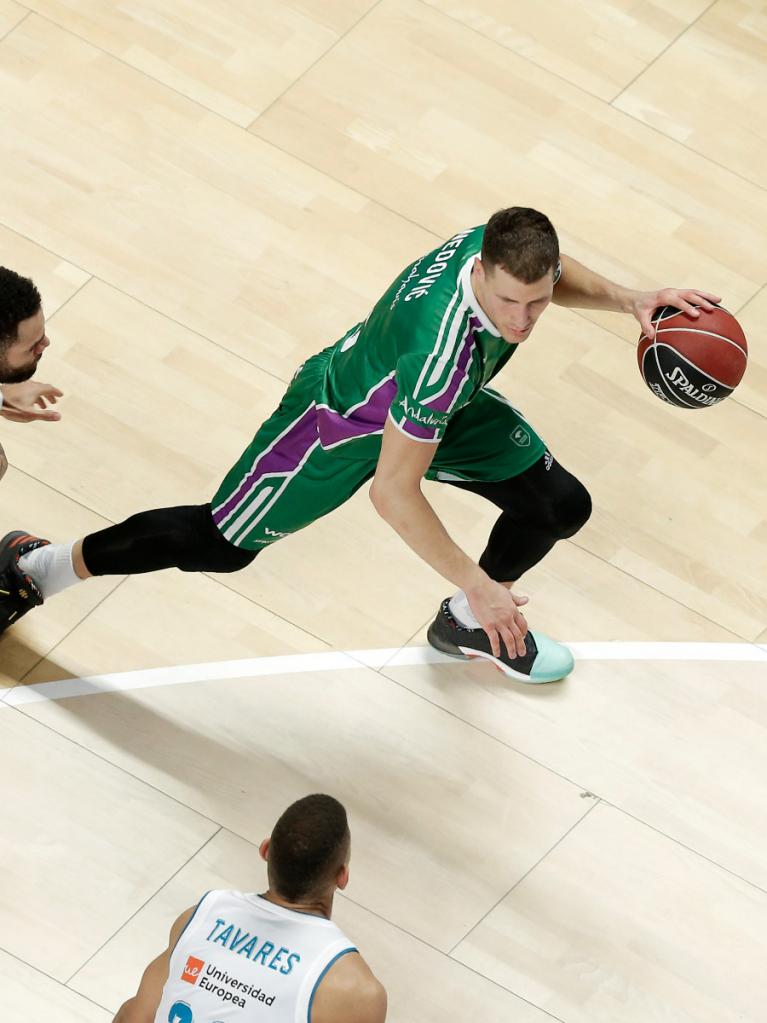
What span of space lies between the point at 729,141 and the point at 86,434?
111 inches

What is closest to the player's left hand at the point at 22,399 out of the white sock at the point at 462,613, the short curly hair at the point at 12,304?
the short curly hair at the point at 12,304

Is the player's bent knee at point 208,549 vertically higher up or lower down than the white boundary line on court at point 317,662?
higher up

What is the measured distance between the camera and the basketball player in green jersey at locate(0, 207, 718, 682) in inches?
144

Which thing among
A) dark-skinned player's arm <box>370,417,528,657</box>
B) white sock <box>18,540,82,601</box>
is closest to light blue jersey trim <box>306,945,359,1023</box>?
dark-skinned player's arm <box>370,417,528,657</box>

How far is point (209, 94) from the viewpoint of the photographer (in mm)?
5891

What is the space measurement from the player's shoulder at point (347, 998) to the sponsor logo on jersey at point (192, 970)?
0.82 ft

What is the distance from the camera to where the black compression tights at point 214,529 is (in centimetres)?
425

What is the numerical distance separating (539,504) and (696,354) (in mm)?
618

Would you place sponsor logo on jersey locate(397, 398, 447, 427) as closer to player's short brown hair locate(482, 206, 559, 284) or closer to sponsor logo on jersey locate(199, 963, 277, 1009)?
player's short brown hair locate(482, 206, 559, 284)

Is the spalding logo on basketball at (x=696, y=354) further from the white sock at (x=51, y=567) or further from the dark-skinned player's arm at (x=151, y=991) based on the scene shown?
the dark-skinned player's arm at (x=151, y=991)

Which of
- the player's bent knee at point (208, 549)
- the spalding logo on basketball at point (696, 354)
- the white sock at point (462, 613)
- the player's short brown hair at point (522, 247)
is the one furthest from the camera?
the white sock at point (462, 613)

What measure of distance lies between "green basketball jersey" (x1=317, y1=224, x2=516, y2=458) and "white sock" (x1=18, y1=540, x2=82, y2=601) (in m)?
0.97

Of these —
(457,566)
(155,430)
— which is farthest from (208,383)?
(457,566)

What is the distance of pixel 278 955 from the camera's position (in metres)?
3.13
